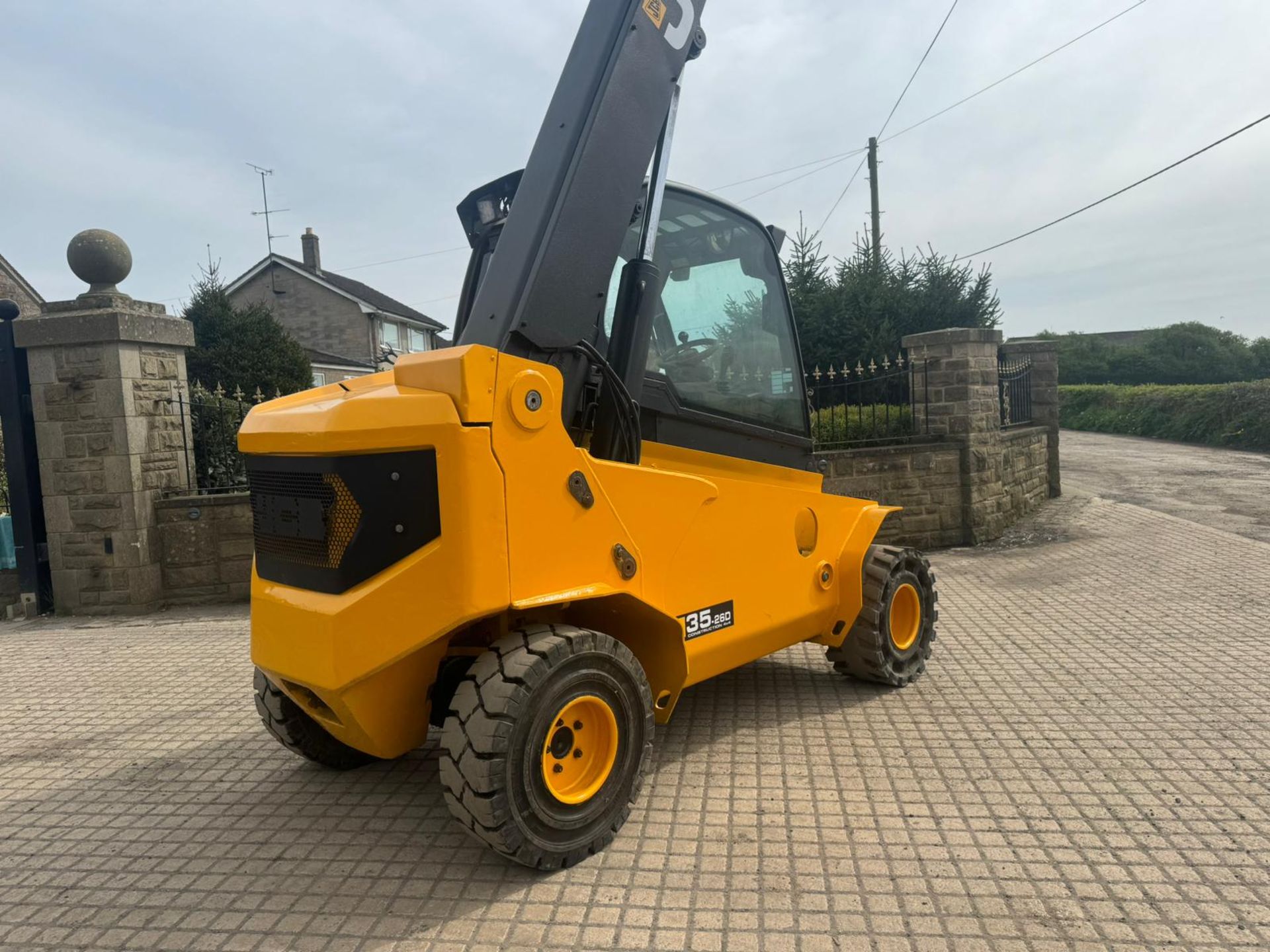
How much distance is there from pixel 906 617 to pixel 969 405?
4752 mm

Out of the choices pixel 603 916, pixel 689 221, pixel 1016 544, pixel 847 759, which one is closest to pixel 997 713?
pixel 847 759

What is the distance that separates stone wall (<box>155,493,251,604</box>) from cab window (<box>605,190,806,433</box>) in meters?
5.27

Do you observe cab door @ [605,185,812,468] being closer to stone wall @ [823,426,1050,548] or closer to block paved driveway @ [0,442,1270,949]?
block paved driveway @ [0,442,1270,949]

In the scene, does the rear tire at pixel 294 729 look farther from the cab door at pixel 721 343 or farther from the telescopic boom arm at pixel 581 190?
the cab door at pixel 721 343

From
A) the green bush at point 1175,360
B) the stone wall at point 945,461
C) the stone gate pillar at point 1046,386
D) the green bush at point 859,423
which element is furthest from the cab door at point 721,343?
the green bush at point 1175,360

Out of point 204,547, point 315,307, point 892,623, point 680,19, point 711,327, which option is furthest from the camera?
point 315,307

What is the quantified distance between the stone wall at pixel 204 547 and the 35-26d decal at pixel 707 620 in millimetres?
5396

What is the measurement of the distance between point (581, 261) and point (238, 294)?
124 ft

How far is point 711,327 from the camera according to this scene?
12.5 ft

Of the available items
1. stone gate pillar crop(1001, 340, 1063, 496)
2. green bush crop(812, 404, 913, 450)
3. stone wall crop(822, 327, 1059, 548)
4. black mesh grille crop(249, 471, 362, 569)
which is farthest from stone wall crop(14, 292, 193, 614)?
stone gate pillar crop(1001, 340, 1063, 496)

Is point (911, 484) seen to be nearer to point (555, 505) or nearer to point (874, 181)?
point (555, 505)

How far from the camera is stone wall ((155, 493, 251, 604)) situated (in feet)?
24.2

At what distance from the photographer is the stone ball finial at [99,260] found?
720 centimetres

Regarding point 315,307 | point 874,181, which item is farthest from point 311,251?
point 874,181
